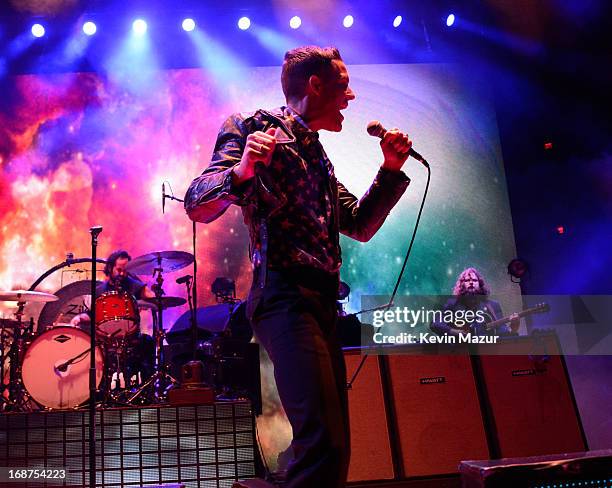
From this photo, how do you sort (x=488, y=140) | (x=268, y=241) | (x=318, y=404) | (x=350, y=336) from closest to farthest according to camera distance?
(x=318, y=404), (x=268, y=241), (x=350, y=336), (x=488, y=140)

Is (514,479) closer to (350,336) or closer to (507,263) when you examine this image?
(350,336)

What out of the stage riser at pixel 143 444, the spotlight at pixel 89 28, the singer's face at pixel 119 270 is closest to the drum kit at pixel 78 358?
the singer's face at pixel 119 270

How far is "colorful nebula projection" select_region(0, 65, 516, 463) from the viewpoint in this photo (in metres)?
7.98

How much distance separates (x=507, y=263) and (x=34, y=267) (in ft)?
20.4

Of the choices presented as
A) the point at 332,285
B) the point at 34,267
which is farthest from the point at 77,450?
the point at 34,267

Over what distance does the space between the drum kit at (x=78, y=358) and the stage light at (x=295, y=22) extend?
11.5 feet

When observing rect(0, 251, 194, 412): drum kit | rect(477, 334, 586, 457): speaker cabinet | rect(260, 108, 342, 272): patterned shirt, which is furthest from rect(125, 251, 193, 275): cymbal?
rect(260, 108, 342, 272): patterned shirt

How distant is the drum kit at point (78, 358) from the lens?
5.61 meters

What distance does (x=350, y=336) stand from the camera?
6012 millimetres

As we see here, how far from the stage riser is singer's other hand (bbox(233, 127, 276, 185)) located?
8.35 feet

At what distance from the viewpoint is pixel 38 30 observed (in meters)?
7.77

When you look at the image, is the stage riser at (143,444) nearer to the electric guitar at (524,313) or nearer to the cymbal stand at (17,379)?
the cymbal stand at (17,379)

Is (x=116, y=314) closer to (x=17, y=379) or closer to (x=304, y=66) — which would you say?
Result: (x=17, y=379)

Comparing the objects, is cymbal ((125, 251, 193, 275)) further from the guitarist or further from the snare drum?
the guitarist
